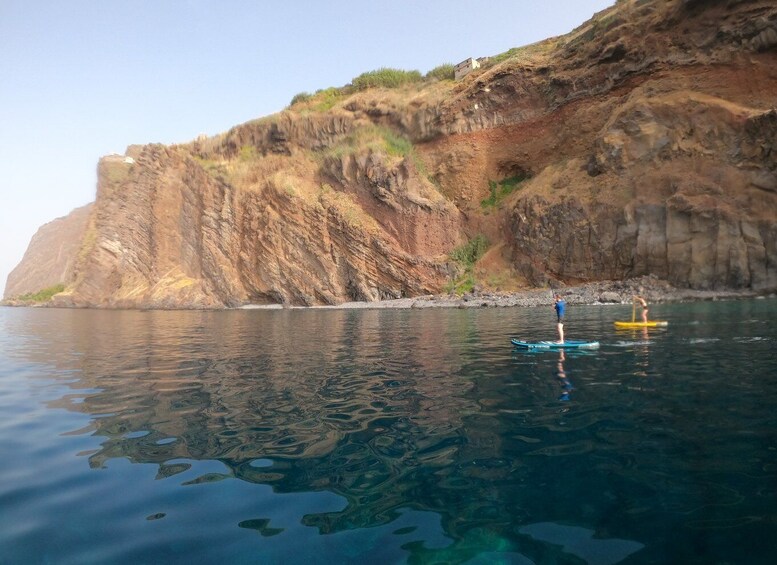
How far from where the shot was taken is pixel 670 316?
22.2 metres

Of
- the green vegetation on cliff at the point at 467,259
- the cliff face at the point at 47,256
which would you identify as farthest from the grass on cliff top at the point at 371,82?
the cliff face at the point at 47,256

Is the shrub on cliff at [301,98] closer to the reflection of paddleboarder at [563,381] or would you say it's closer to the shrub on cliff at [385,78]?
the shrub on cliff at [385,78]

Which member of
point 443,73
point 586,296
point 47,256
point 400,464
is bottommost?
point 400,464

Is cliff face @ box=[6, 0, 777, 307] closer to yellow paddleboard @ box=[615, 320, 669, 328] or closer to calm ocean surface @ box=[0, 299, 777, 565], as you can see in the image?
yellow paddleboard @ box=[615, 320, 669, 328]

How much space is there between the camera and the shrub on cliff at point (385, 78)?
64938 millimetres

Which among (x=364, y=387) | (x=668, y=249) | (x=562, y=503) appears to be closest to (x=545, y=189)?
(x=668, y=249)

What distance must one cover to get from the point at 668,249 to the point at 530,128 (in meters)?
21.7

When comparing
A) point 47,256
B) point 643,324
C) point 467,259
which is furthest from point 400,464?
point 47,256

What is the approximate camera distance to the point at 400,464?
528 centimetres

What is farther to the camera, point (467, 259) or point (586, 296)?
point (467, 259)

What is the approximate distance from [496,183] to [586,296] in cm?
2088

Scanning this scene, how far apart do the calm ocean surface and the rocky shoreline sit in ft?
80.0

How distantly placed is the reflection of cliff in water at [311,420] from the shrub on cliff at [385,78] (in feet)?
190

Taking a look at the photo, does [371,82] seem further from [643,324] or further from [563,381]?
[563,381]
